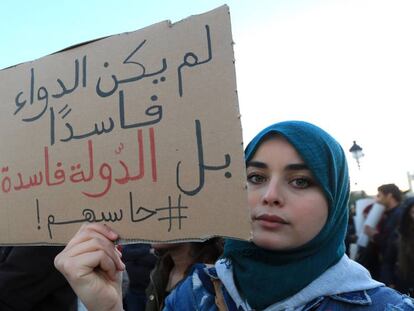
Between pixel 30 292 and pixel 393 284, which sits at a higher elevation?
pixel 30 292

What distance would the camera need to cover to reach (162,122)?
49.6 inches

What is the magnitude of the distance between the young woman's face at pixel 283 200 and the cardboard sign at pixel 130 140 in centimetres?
14

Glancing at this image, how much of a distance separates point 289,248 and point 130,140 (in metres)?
0.55

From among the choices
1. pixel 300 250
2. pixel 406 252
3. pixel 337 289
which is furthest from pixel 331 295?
pixel 406 252

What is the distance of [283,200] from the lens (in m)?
1.23

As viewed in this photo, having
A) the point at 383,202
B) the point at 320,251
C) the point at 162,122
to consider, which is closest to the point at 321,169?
the point at 320,251

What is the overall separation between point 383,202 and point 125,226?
4343 millimetres

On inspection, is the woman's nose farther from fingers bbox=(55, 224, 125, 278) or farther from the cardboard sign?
fingers bbox=(55, 224, 125, 278)

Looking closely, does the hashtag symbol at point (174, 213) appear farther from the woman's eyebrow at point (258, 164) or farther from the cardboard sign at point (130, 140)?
the woman's eyebrow at point (258, 164)

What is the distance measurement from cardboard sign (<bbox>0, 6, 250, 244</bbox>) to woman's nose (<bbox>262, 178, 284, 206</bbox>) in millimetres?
117

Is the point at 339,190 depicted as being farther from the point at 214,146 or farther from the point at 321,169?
the point at 214,146

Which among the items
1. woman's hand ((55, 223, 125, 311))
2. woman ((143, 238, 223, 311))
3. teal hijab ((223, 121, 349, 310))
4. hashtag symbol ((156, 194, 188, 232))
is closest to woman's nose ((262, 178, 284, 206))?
teal hijab ((223, 121, 349, 310))

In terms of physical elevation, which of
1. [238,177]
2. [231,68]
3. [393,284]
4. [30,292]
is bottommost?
[393,284]

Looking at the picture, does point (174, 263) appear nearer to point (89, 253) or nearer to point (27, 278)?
point (27, 278)
